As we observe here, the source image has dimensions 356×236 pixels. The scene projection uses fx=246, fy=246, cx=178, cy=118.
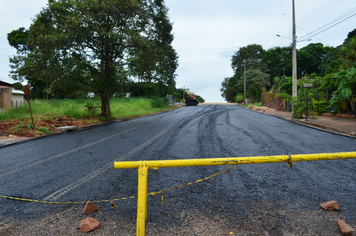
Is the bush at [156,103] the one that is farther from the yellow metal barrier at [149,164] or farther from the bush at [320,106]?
the yellow metal barrier at [149,164]

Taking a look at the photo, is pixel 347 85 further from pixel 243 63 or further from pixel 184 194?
pixel 243 63

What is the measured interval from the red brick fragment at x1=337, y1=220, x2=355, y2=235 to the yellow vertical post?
2.08 m

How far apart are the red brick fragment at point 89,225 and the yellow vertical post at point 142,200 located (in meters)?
0.70

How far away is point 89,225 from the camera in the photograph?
2785 mm

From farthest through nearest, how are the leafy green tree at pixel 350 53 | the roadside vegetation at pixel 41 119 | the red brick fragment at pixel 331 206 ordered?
1. the leafy green tree at pixel 350 53
2. the roadside vegetation at pixel 41 119
3. the red brick fragment at pixel 331 206

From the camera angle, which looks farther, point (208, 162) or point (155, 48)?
point (155, 48)

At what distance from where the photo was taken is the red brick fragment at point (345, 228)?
254cm

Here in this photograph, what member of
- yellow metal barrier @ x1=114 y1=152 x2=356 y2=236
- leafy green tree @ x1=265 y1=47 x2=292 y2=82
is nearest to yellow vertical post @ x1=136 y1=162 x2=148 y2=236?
yellow metal barrier @ x1=114 y1=152 x2=356 y2=236

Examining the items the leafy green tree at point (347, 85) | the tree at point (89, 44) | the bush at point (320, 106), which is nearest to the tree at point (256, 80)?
the bush at point (320, 106)

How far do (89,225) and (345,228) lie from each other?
9.11 feet

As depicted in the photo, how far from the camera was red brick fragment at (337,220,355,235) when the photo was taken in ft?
8.34

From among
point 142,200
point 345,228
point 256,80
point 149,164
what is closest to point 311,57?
point 256,80

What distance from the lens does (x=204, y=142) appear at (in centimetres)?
784

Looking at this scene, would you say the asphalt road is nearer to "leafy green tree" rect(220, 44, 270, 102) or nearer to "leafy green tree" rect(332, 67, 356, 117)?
"leafy green tree" rect(332, 67, 356, 117)
